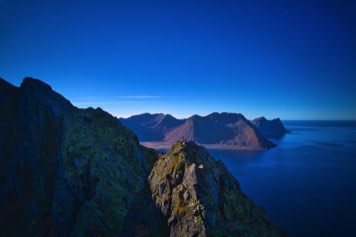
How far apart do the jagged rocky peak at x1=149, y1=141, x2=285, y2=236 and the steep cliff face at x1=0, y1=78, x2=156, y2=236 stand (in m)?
12.7

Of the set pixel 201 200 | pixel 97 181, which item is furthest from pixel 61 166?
pixel 201 200

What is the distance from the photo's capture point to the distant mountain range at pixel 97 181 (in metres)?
30.2

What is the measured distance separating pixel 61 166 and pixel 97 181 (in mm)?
13007

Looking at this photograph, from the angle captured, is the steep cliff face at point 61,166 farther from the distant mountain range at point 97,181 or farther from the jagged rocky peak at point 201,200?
the jagged rocky peak at point 201,200

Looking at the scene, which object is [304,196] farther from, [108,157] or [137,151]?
[108,157]

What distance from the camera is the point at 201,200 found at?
1115 inches

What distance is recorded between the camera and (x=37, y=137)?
269 feet

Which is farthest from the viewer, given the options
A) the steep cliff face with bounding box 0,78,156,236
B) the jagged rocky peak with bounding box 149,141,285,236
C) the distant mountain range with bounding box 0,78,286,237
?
the steep cliff face with bounding box 0,78,156,236

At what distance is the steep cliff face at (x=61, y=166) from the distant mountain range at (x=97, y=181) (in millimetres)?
267

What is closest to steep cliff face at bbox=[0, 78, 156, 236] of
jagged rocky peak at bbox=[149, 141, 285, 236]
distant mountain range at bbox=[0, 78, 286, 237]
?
distant mountain range at bbox=[0, 78, 286, 237]

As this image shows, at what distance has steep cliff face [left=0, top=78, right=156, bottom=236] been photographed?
56.2 meters

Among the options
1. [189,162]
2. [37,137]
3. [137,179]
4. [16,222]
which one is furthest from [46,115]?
[189,162]

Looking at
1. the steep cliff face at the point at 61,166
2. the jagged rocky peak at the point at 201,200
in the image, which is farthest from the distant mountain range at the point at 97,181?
the steep cliff face at the point at 61,166

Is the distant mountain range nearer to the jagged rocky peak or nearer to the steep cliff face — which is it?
the jagged rocky peak
